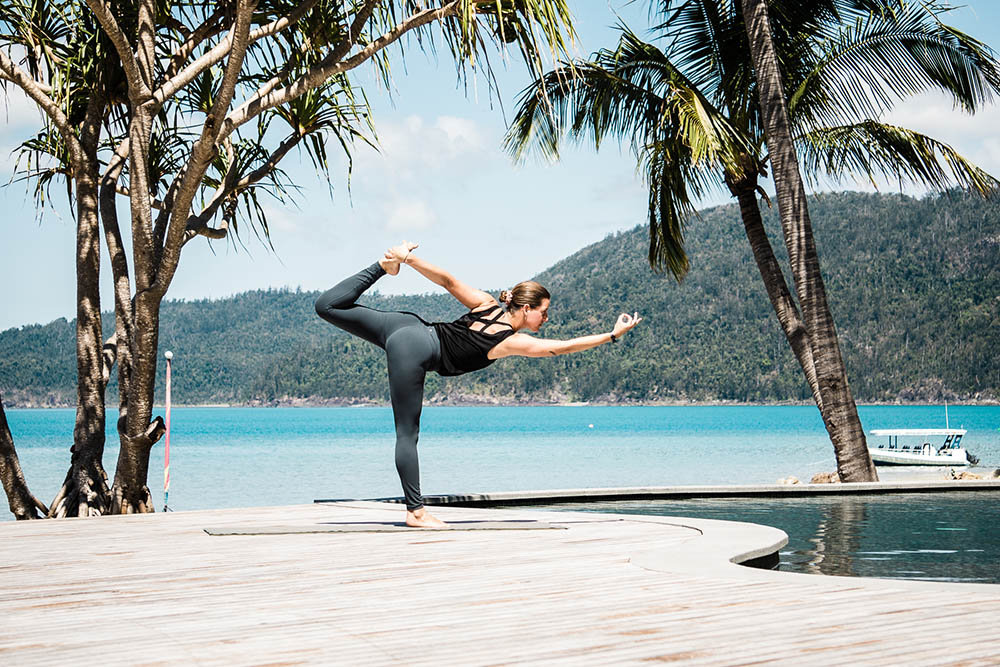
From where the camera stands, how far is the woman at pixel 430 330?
5.62 m

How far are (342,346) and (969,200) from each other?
70.2 metres

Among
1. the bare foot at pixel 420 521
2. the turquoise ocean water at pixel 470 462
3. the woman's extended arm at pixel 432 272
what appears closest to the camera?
the woman's extended arm at pixel 432 272

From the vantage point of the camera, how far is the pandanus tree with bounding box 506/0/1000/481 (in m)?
11.7

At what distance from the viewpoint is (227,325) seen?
458ft

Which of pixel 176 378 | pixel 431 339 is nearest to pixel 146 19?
pixel 431 339

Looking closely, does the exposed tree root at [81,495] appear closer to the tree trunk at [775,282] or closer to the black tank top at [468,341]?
the black tank top at [468,341]

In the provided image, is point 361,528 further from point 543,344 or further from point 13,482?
point 13,482

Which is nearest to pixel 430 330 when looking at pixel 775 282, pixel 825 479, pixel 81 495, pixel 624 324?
pixel 624 324

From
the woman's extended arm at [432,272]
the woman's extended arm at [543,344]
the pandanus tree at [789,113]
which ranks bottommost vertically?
the woman's extended arm at [543,344]

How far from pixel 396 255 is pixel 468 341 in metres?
0.60

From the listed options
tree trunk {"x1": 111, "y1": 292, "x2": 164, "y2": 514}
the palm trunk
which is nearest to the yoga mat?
tree trunk {"x1": 111, "y1": 292, "x2": 164, "y2": 514}

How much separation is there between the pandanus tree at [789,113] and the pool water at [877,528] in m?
2.76

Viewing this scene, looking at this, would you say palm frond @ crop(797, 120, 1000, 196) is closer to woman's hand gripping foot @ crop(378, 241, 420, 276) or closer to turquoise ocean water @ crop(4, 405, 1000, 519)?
woman's hand gripping foot @ crop(378, 241, 420, 276)

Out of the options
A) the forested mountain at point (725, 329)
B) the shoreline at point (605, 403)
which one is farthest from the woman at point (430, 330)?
the shoreline at point (605, 403)
